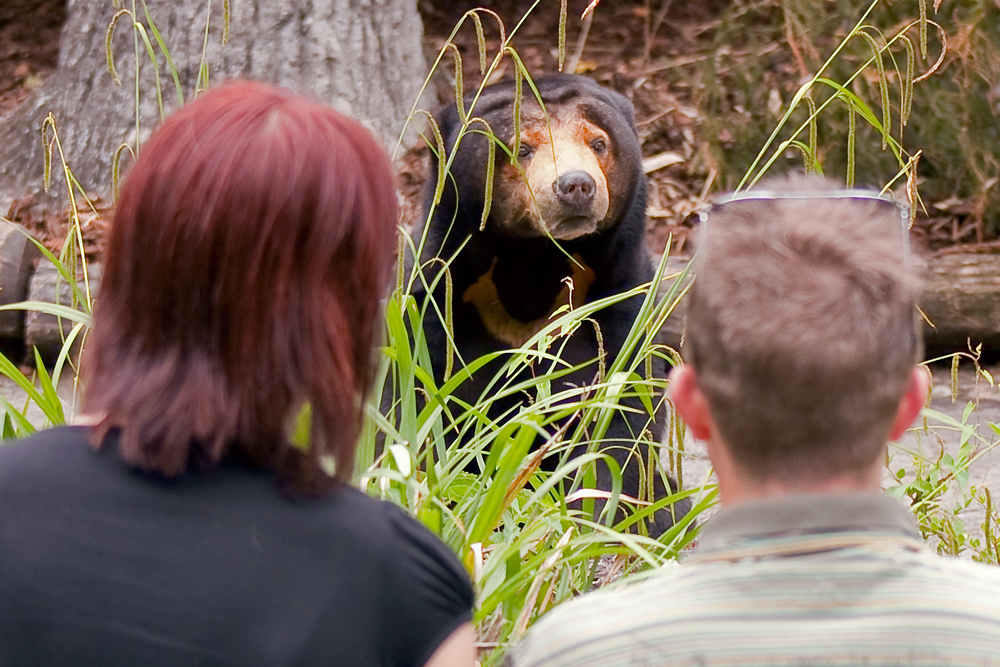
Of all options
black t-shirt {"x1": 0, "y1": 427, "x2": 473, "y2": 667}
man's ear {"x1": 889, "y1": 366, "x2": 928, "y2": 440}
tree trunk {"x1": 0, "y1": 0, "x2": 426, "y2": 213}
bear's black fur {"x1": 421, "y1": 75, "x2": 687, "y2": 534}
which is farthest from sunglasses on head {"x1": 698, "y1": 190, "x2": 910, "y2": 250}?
tree trunk {"x1": 0, "y1": 0, "x2": 426, "y2": 213}

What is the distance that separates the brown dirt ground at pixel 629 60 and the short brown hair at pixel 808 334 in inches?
224

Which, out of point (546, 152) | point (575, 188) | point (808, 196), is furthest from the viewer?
point (546, 152)

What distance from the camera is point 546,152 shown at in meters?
4.43

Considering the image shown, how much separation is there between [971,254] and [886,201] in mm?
5482

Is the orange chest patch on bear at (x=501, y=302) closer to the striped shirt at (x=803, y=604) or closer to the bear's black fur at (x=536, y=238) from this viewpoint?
the bear's black fur at (x=536, y=238)

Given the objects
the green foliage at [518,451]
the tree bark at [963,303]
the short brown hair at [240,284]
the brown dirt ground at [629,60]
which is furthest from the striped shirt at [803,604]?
the brown dirt ground at [629,60]

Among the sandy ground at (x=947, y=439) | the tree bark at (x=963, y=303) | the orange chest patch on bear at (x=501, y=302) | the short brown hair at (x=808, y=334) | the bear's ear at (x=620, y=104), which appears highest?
the short brown hair at (x=808, y=334)

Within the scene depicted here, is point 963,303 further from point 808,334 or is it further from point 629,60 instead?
point 808,334

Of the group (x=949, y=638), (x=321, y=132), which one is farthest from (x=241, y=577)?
(x=949, y=638)

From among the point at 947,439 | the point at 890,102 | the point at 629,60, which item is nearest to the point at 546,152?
the point at 947,439

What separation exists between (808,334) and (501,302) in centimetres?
353

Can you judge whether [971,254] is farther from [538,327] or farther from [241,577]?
[241,577]

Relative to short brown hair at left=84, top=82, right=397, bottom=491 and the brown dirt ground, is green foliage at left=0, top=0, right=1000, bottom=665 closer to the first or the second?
short brown hair at left=84, top=82, right=397, bottom=491

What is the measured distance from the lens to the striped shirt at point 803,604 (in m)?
1.12
